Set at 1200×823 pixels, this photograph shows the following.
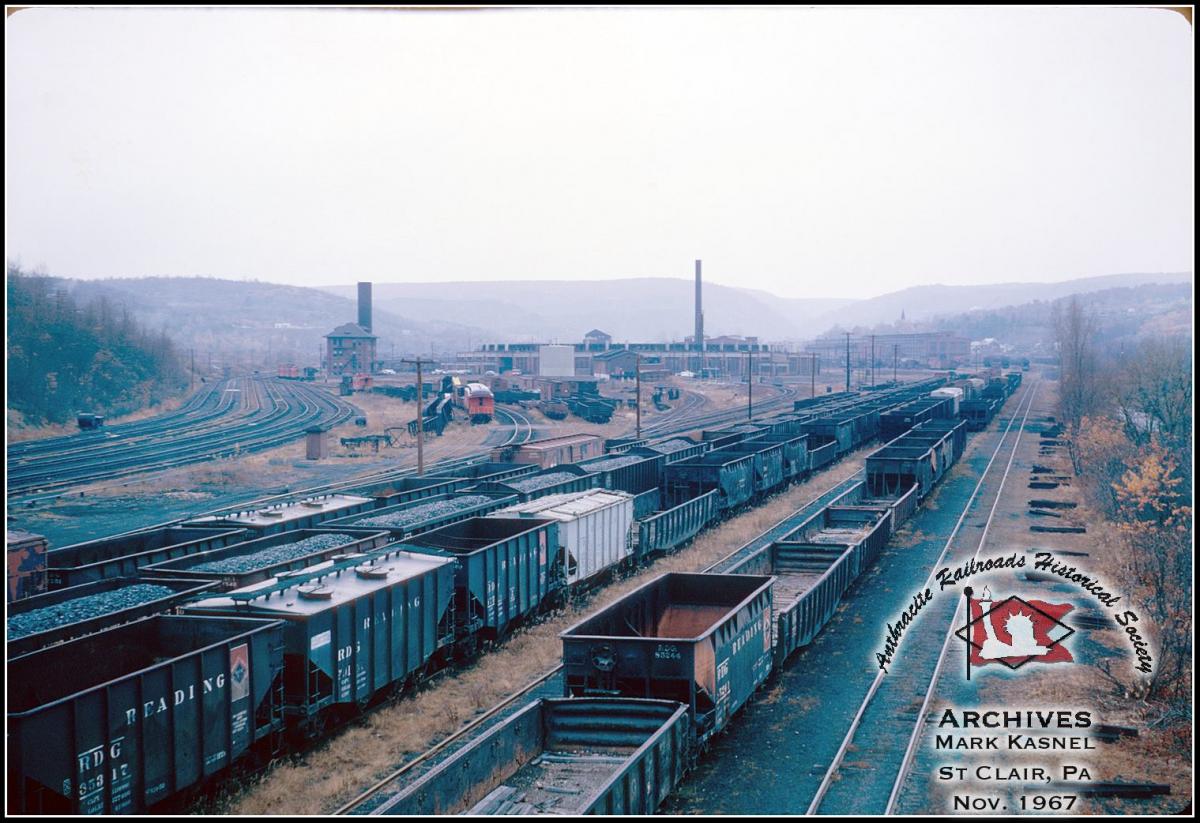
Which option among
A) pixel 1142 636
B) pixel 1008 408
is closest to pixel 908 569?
pixel 1142 636

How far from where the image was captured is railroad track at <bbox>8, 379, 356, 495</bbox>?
4773cm

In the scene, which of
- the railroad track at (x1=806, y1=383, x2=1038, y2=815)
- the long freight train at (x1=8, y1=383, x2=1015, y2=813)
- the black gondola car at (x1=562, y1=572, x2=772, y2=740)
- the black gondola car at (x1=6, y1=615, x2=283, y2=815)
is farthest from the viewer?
the black gondola car at (x1=562, y1=572, x2=772, y2=740)

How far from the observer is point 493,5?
9055mm

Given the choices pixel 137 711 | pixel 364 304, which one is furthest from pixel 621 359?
pixel 137 711

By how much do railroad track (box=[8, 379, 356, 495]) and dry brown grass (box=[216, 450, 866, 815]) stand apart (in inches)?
1281

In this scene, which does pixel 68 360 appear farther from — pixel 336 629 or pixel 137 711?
pixel 137 711

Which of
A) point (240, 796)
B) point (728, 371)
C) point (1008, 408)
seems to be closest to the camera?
point (240, 796)

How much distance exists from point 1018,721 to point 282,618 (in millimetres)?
10631

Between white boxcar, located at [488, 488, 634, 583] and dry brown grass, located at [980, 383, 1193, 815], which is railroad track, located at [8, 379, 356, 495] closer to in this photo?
white boxcar, located at [488, 488, 634, 583]

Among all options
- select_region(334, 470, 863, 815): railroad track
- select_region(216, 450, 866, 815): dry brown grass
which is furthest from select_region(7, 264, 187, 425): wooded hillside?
select_region(334, 470, 863, 815): railroad track

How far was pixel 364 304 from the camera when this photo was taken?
143 meters

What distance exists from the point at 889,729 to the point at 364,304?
135 m

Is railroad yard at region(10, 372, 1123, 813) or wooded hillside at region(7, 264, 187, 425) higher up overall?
wooded hillside at region(7, 264, 187, 425)

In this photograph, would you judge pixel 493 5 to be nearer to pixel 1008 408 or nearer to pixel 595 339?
pixel 1008 408
